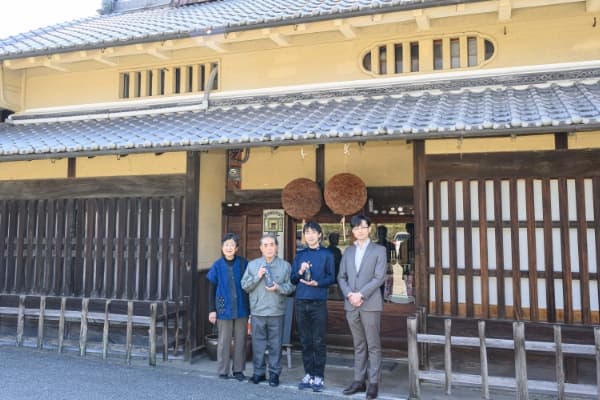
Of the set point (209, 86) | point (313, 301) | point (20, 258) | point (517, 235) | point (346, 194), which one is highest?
point (209, 86)

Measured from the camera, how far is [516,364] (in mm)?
5059

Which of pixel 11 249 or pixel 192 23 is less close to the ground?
pixel 192 23

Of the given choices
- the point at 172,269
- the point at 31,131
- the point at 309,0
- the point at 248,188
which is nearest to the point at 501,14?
the point at 309,0

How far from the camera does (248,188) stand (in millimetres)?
8219

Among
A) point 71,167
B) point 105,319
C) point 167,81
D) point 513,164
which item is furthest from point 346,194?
point 71,167

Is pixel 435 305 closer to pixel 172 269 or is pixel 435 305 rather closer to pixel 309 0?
pixel 172 269

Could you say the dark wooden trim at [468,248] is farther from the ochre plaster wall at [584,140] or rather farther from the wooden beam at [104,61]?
the wooden beam at [104,61]

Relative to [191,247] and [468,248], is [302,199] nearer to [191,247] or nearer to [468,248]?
[191,247]

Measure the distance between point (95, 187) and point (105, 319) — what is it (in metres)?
2.27

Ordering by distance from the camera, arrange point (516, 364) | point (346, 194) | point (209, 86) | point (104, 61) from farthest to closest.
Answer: point (104, 61) < point (209, 86) < point (346, 194) < point (516, 364)

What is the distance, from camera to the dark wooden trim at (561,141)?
5.69 m

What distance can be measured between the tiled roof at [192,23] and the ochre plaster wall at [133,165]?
1.93 metres

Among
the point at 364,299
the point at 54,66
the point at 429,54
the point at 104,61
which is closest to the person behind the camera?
the point at 364,299

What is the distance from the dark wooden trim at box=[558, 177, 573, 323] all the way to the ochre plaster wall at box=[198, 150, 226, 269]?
198 inches
